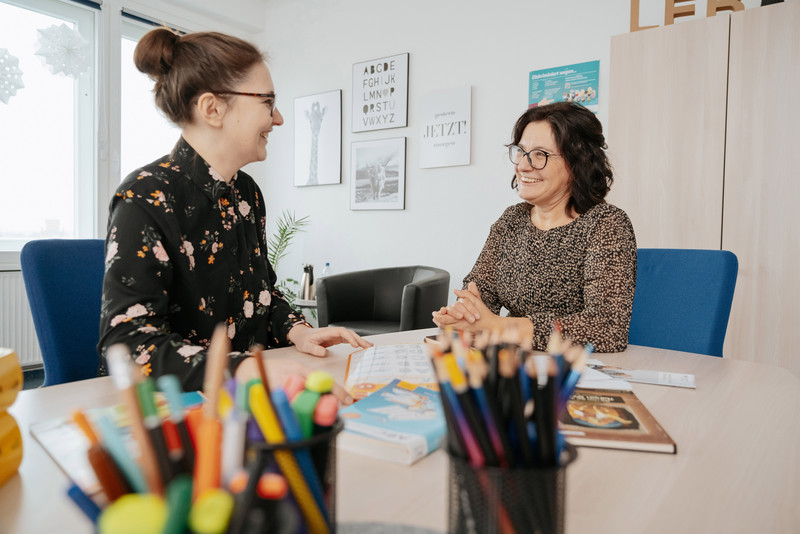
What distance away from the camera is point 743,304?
2377 millimetres

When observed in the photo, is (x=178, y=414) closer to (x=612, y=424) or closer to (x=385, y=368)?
(x=612, y=424)

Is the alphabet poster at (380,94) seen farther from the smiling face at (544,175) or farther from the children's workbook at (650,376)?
the children's workbook at (650,376)

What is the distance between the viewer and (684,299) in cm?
169

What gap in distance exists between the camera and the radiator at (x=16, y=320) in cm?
356

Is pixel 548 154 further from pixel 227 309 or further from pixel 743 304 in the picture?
pixel 743 304

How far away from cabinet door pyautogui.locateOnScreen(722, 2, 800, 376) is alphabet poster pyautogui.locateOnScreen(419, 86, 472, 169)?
1670 millimetres

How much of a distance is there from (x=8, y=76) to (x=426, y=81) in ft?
9.03

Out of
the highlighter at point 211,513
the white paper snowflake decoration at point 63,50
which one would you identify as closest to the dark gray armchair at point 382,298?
the white paper snowflake decoration at point 63,50

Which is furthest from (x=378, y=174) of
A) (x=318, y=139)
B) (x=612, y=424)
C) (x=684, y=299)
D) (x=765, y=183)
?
(x=612, y=424)

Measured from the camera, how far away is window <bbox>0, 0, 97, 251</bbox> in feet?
11.8

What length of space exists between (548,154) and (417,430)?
1233mm

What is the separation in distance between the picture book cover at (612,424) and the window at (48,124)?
4030mm

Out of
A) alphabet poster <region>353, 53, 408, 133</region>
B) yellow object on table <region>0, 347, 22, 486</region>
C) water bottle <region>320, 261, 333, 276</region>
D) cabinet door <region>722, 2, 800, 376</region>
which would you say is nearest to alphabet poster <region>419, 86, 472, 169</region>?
alphabet poster <region>353, 53, 408, 133</region>

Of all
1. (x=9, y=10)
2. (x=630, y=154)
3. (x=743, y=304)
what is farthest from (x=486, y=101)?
(x=9, y=10)
